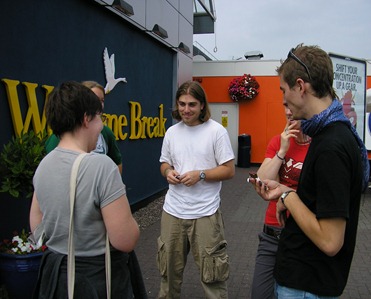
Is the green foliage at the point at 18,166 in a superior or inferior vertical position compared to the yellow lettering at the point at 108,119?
inferior

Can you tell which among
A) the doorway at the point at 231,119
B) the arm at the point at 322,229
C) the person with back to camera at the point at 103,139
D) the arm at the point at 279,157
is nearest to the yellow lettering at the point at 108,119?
the person with back to camera at the point at 103,139

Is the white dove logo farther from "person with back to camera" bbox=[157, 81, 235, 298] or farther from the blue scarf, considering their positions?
the blue scarf

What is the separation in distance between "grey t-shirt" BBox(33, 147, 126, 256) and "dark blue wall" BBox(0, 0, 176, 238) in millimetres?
2549

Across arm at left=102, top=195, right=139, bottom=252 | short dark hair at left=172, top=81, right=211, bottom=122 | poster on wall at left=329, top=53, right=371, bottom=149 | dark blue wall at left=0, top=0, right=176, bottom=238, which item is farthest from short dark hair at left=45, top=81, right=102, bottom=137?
poster on wall at left=329, top=53, right=371, bottom=149

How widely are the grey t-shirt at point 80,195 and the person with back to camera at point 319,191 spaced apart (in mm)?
806

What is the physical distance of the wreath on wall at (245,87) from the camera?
1548 centimetres

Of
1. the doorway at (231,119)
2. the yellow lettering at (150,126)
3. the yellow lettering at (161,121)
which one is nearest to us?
the yellow lettering at (150,126)

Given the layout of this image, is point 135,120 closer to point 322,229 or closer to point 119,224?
point 119,224

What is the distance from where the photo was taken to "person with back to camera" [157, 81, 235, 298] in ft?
10.1

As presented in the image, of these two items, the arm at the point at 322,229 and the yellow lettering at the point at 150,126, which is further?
the yellow lettering at the point at 150,126

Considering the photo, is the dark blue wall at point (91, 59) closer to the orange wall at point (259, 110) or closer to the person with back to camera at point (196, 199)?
the person with back to camera at point (196, 199)

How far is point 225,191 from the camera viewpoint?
35.6ft

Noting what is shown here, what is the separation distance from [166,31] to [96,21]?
3.08m

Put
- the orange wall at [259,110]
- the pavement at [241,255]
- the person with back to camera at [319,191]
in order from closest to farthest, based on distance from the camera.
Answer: the person with back to camera at [319,191] → the pavement at [241,255] → the orange wall at [259,110]
